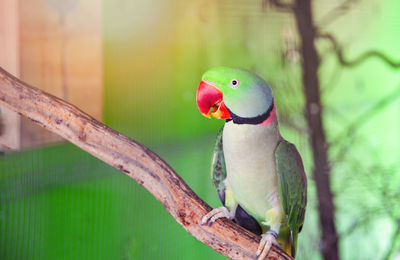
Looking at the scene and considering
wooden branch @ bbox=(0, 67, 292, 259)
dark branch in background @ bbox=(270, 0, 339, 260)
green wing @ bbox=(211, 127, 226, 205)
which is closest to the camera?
wooden branch @ bbox=(0, 67, 292, 259)

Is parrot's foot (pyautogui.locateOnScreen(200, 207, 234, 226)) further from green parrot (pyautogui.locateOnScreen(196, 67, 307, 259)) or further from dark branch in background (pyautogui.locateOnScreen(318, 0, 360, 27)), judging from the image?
dark branch in background (pyautogui.locateOnScreen(318, 0, 360, 27))

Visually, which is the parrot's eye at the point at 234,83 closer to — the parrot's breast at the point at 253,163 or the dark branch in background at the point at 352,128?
the parrot's breast at the point at 253,163

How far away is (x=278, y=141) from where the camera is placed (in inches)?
52.7

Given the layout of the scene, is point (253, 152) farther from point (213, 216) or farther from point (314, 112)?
point (314, 112)

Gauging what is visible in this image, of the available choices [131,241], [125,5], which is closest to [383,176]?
[131,241]

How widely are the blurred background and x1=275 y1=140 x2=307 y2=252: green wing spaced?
0.21 m

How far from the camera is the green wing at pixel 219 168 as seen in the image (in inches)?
54.5

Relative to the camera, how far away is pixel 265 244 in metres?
1.29

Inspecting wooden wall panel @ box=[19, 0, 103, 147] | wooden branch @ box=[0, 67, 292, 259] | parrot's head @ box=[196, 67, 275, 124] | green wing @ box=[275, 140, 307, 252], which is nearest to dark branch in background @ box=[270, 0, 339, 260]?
green wing @ box=[275, 140, 307, 252]

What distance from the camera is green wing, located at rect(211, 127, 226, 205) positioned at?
1384mm

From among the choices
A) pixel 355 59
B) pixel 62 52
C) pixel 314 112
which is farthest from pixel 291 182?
pixel 62 52

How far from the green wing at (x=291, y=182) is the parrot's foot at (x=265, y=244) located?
97 mm

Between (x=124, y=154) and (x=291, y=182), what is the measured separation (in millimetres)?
548

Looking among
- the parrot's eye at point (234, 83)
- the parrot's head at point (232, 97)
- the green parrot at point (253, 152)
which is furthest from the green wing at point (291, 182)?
the parrot's eye at point (234, 83)
